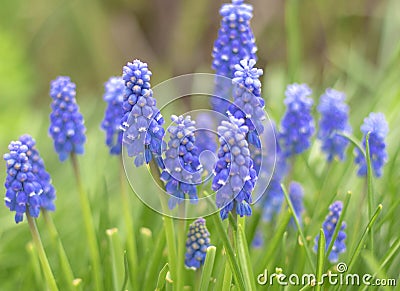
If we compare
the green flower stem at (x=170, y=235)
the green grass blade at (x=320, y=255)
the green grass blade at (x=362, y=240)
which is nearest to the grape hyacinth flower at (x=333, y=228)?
the green grass blade at (x=362, y=240)

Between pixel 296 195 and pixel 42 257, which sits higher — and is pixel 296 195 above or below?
above

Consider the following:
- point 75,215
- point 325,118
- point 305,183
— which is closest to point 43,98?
point 75,215

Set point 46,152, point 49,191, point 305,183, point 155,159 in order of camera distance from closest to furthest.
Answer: point 155,159
point 49,191
point 305,183
point 46,152

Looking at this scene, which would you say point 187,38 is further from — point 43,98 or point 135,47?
point 43,98

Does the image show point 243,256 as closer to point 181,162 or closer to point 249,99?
point 181,162

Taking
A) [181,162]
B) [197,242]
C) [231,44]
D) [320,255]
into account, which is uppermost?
[231,44]

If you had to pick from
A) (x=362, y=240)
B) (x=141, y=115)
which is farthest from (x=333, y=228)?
(x=141, y=115)

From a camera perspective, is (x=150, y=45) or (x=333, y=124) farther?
(x=150, y=45)
